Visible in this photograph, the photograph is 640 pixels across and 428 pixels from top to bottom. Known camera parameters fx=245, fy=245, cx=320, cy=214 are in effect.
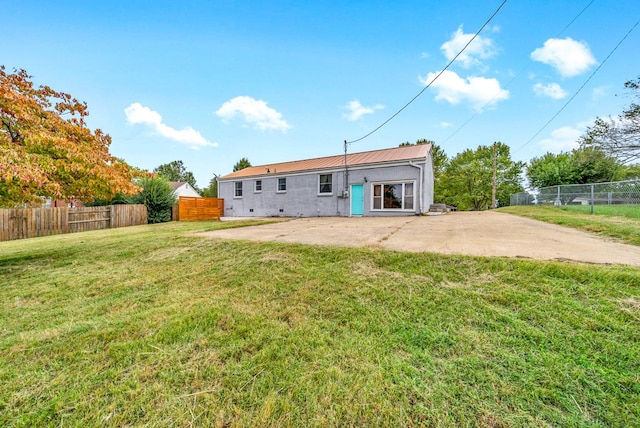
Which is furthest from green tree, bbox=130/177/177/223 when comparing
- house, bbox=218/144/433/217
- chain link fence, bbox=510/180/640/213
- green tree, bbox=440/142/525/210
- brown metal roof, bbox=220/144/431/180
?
green tree, bbox=440/142/525/210

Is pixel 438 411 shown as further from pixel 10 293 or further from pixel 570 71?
pixel 570 71

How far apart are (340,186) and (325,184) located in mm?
1013

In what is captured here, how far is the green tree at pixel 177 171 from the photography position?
54.5m

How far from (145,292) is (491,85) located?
16682 millimetres

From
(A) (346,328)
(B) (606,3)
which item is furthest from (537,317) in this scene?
(B) (606,3)

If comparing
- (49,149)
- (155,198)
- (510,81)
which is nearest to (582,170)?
(510,81)

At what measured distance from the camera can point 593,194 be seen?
955cm

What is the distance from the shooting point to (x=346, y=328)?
2006 mm

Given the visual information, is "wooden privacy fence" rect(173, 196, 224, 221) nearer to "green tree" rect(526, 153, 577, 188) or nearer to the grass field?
the grass field

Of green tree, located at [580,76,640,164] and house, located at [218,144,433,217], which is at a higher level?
green tree, located at [580,76,640,164]

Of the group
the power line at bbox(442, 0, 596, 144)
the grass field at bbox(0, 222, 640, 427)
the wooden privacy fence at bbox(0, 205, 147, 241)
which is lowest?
the grass field at bbox(0, 222, 640, 427)

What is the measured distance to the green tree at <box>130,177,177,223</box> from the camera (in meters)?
14.6

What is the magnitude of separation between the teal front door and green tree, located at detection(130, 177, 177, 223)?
36.7 ft

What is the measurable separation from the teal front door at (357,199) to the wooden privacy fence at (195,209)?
8970 mm
